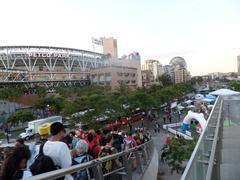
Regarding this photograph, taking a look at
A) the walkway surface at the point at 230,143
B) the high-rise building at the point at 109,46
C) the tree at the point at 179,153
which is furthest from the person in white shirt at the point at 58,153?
the high-rise building at the point at 109,46

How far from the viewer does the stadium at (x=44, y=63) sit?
73.8 metres

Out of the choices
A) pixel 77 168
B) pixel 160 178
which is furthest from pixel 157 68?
pixel 77 168

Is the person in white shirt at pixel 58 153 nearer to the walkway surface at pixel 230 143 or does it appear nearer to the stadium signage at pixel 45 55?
the walkway surface at pixel 230 143

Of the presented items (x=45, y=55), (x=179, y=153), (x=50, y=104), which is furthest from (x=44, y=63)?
(x=179, y=153)

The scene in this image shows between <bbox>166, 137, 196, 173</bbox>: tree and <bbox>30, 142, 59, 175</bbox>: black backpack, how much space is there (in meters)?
12.4

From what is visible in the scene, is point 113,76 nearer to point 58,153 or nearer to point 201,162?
point 58,153

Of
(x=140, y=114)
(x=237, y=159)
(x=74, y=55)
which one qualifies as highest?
(x=74, y=55)

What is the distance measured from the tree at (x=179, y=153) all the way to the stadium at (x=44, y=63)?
57.1 m

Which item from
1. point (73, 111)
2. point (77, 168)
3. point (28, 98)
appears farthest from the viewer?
point (28, 98)

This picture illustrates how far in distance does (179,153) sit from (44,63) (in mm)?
73046

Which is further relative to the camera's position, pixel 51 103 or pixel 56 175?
pixel 51 103

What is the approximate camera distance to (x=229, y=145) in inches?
244

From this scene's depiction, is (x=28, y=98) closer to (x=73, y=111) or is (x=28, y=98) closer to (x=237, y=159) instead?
(x=73, y=111)

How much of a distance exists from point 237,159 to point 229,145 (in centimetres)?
100
